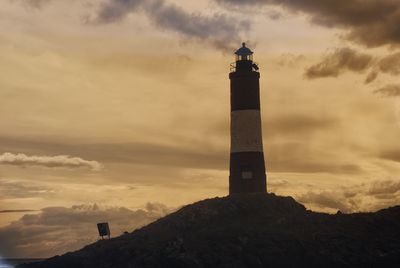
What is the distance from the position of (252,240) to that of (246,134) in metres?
16.6

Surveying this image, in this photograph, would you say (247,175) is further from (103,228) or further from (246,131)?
(103,228)

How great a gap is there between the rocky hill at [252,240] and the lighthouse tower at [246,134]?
2623 millimetres

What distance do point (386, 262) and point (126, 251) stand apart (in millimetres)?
32083

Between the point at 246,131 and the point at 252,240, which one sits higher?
the point at 246,131

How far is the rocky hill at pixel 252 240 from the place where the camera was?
268ft

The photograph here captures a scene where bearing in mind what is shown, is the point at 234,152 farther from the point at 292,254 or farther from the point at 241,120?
the point at 292,254

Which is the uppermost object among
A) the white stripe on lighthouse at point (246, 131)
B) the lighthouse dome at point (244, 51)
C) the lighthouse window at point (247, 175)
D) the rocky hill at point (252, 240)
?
the lighthouse dome at point (244, 51)

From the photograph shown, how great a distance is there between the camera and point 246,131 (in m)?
94.9

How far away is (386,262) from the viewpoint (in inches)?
3204

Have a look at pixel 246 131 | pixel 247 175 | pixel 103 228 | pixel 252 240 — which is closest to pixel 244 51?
pixel 246 131

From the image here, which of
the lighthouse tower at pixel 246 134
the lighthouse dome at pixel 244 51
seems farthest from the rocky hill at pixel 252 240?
the lighthouse dome at pixel 244 51

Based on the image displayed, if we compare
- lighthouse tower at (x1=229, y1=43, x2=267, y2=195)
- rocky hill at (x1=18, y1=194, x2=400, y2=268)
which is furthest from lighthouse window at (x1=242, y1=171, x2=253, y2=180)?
rocky hill at (x1=18, y1=194, x2=400, y2=268)

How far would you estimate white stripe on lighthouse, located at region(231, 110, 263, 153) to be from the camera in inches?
3738

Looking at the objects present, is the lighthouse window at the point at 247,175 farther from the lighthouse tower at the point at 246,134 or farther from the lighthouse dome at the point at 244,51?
the lighthouse dome at the point at 244,51
